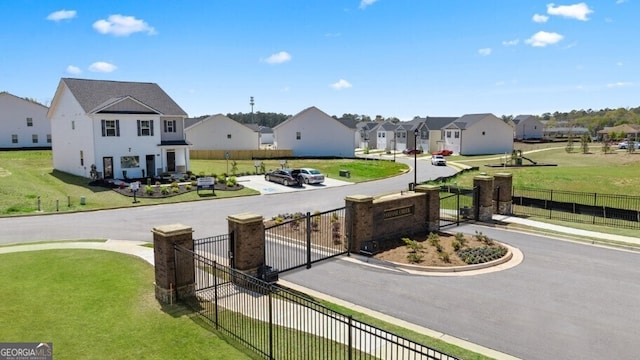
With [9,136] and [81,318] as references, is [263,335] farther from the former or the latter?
[9,136]

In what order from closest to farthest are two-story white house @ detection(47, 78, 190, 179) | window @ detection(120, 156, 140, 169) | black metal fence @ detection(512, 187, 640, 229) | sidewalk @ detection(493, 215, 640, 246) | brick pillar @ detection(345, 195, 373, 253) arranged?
1. brick pillar @ detection(345, 195, 373, 253)
2. sidewalk @ detection(493, 215, 640, 246)
3. black metal fence @ detection(512, 187, 640, 229)
4. two-story white house @ detection(47, 78, 190, 179)
5. window @ detection(120, 156, 140, 169)

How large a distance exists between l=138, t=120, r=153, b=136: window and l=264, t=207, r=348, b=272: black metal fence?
79.4ft

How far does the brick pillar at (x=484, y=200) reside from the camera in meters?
22.2

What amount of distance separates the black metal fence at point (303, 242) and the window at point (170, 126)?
26.6 m

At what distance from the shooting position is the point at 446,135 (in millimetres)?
80938

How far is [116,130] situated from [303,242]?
88.9ft

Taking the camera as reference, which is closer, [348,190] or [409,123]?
[348,190]

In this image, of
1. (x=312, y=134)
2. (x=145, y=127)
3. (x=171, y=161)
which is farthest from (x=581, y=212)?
(x=312, y=134)

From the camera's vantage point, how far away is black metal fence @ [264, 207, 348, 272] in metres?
15.2

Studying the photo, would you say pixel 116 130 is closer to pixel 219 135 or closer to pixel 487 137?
pixel 219 135

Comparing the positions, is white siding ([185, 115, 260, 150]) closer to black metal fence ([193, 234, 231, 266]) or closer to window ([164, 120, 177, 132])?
window ([164, 120, 177, 132])

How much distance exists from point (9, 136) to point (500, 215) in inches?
2453

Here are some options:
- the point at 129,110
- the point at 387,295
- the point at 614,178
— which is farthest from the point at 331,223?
the point at 614,178

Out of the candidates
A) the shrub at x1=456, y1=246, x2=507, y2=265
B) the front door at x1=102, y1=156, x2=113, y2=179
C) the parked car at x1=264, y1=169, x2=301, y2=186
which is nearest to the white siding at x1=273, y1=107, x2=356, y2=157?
the parked car at x1=264, y1=169, x2=301, y2=186
